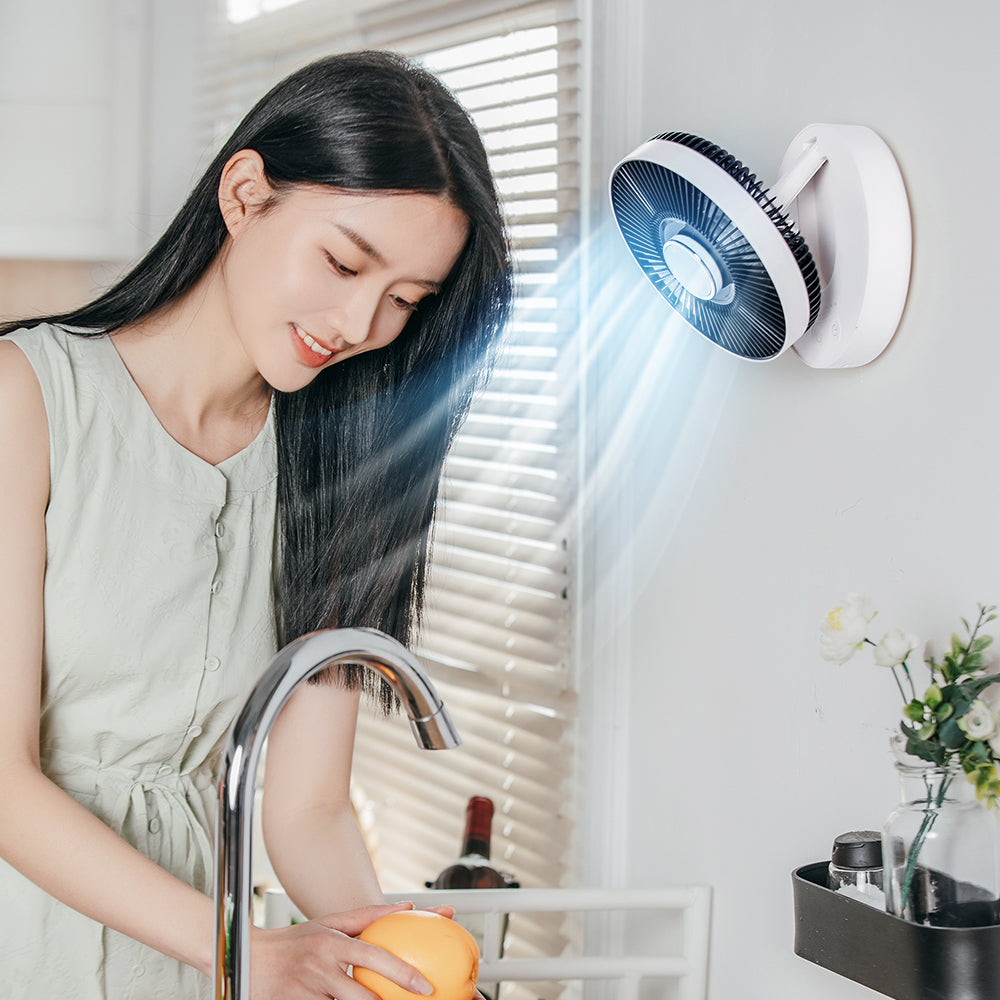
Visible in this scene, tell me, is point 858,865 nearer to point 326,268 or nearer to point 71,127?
point 326,268

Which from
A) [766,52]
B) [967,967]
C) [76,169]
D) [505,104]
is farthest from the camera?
[76,169]

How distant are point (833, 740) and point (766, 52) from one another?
1.94 ft

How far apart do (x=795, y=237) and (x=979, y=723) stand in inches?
13.8

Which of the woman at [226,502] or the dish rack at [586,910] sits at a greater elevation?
the woman at [226,502]

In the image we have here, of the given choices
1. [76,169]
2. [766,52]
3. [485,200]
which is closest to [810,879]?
[485,200]

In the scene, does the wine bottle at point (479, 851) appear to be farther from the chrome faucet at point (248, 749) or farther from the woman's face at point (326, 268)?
the chrome faucet at point (248, 749)

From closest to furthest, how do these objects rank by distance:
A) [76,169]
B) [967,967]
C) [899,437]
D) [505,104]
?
[967,967] < [899,437] < [505,104] < [76,169]

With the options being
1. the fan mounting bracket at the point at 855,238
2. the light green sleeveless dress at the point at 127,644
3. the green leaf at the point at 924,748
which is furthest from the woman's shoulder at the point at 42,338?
the green leaf at the point at 924,748

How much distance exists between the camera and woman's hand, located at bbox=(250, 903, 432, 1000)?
65 cm

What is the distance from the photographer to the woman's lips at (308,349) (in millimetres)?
873

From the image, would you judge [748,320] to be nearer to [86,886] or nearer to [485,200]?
[485,200]

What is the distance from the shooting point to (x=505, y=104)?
1341mm

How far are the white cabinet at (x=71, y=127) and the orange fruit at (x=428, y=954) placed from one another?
4.15 feet

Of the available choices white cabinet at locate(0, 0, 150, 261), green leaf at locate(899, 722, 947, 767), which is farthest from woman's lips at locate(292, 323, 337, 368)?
white cabinet at locate(0, 0, 150, 261)
